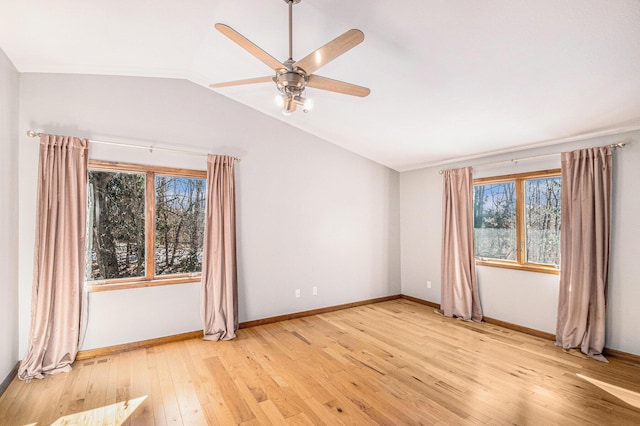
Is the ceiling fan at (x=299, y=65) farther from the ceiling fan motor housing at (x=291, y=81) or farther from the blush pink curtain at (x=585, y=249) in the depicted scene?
the blush pink curtain at (x=585, y=249)

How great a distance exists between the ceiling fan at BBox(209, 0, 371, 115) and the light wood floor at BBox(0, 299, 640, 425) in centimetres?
239

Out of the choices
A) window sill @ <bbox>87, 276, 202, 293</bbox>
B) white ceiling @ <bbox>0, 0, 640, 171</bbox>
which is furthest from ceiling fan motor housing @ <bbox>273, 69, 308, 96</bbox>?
window sill @ <bbox>87, 276, 202, 293</bbox>

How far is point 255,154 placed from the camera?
13.8 feet

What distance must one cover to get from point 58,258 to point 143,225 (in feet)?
2.71

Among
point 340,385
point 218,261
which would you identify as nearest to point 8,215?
point 218,261

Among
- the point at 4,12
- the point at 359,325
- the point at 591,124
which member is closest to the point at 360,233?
the point at 359,325

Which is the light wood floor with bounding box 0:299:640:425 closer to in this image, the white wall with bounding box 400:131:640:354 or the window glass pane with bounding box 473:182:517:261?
the white wall with bounding box 400:131:640:354

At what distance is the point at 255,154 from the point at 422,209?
310cm

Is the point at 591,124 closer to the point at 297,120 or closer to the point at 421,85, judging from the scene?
the point at 421,85

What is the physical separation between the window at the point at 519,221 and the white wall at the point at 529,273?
14 cm

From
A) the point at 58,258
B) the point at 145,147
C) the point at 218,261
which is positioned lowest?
the point at 218,261

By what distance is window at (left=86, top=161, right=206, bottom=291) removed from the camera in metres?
3.28

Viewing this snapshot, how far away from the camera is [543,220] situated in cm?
387

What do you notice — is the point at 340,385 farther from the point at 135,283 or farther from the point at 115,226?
the point at 115,226
